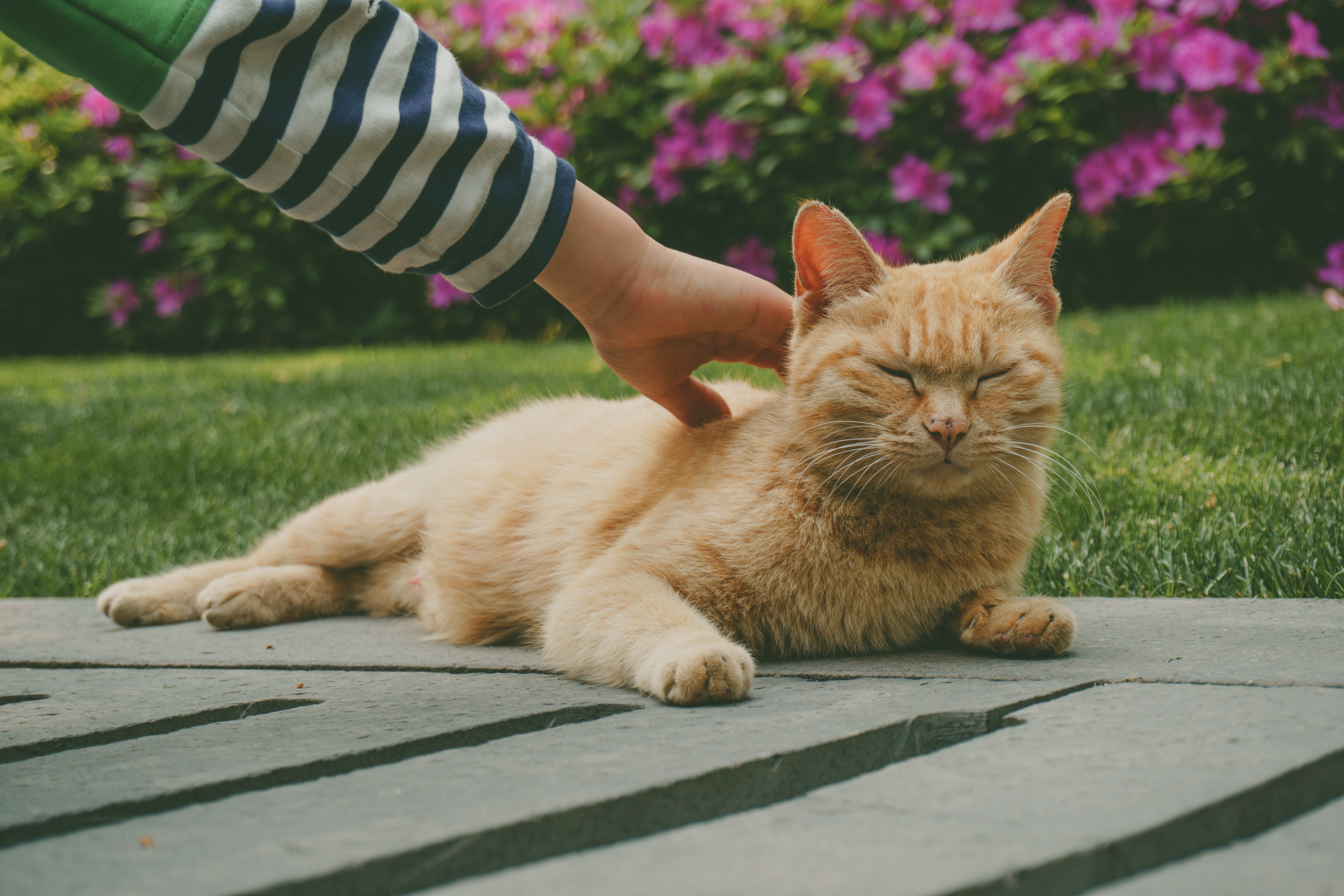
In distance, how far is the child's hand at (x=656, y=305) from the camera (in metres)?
2.08

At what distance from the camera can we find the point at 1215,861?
3.18 feet

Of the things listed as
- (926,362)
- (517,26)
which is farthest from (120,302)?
(926,362)

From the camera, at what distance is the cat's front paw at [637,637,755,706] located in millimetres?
1668

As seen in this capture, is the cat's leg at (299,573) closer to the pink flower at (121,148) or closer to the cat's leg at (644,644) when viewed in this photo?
the cat's leg at (644,644)

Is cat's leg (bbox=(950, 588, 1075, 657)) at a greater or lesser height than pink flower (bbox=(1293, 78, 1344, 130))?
lesser

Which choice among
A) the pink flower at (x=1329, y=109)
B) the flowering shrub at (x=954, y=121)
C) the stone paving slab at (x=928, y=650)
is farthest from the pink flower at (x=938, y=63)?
the stone paving slab at (x=928, y=650)

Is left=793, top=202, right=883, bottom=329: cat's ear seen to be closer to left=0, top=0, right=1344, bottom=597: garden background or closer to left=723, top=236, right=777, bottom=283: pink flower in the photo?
left=0, top=0, right=1344, bottom=597: garden background

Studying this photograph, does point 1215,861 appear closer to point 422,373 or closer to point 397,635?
point 397,635

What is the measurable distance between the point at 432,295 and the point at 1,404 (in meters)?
3.53

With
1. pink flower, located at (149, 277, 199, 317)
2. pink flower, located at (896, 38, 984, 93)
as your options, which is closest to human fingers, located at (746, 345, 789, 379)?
pink flower, located at (896, 38, 984, 93)

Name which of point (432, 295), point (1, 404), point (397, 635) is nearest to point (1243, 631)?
point (397, 635)

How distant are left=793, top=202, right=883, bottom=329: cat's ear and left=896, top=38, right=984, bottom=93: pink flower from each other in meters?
5.01

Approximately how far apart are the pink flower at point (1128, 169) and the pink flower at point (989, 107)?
57 centimetres

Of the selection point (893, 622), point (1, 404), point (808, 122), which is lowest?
point (1, 404)
